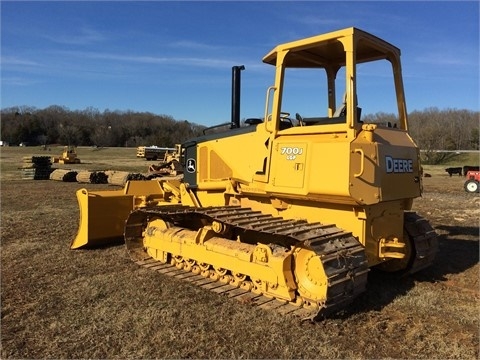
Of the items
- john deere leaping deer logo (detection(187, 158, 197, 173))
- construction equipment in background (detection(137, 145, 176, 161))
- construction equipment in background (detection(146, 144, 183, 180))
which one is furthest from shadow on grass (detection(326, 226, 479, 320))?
construction equipment in background (detection(137, 145, 176, 161))

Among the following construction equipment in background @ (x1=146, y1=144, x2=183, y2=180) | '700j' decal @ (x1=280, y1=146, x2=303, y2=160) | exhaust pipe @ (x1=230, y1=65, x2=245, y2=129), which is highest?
exhaust pipe @ (x1=230, y1=65, x2=245, y2=129)

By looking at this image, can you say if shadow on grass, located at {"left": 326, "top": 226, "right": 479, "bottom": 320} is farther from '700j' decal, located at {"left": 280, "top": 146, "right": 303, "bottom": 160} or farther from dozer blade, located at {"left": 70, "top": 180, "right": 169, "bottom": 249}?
dozer blade, located at {"left": 70, "top": 180, "right": 169, "bottom": 249}

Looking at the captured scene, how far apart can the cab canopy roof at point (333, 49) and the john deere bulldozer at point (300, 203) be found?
0.7 inches

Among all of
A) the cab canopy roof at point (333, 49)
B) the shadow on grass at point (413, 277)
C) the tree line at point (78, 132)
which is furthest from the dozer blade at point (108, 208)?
the tree line at point (78, 132)

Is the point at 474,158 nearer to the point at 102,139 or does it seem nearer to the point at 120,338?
the point at 120,338

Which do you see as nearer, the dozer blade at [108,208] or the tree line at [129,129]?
the dozer blade at [108,208]

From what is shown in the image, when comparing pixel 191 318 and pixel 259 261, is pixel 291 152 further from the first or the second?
pixel 191 318

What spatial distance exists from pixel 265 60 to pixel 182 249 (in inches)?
120

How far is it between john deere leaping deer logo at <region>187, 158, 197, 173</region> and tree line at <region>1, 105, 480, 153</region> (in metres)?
49.8

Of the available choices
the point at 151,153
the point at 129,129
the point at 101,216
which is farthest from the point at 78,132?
the point at 101,216

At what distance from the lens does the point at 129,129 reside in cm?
10531

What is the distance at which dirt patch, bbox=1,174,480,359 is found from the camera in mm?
4273

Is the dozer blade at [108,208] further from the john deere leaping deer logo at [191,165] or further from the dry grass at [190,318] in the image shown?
the john deere leaping deer logo at [191,165]

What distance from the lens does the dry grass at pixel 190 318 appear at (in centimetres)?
427
